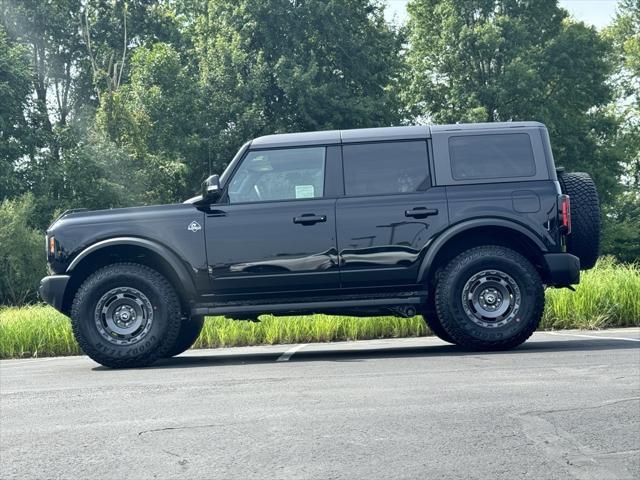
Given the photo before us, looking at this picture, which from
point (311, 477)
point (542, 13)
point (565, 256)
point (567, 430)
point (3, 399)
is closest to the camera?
point (311, 477)

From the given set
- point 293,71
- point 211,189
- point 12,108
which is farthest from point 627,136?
point 211,189

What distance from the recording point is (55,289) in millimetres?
9375

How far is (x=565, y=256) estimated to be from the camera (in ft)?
30.3

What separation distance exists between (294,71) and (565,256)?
108 feet

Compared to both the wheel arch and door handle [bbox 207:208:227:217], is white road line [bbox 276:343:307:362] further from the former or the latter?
door handle [bbox 207:208:227:217]

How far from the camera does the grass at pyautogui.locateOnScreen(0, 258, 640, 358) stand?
486 inches

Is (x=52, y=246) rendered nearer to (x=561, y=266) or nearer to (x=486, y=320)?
(x=486, y=320)

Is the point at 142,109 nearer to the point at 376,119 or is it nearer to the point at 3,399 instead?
the point at 376,119

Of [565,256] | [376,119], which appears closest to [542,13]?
[376,119]

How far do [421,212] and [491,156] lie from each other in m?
0.89

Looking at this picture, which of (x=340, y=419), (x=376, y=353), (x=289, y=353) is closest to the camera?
(x=340, y=419)

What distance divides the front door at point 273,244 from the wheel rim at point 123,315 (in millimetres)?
657

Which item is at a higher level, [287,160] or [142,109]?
[142,109]

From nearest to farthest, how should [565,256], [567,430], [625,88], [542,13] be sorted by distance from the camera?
1. [567,430]
2. [565,256]
3. [542,13]
4. [625,88]
